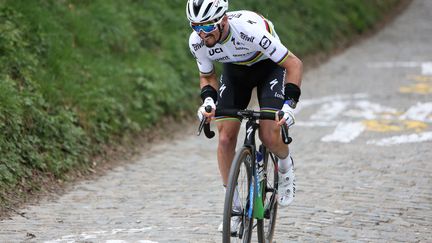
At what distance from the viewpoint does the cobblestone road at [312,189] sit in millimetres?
7203

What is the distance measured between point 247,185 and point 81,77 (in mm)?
6042

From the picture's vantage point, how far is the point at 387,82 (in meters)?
17.9

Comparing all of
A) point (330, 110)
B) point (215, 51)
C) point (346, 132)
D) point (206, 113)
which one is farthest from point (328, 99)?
point (206, 113)

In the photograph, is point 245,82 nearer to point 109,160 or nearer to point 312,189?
point 312,189

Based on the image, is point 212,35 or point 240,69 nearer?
point 212,35

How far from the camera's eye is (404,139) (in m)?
12.2

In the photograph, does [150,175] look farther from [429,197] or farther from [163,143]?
[429,197]

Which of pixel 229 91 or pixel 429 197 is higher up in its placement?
pixel 229 91

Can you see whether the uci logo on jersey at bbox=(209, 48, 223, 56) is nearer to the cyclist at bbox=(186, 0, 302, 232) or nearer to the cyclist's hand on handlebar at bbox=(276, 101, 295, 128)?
the cyclist at bbox=(186, 0, 302, 232)

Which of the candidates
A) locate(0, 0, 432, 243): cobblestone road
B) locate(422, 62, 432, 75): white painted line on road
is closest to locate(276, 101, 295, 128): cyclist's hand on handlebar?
locate(0, 0, 432, 243): cobblestone road

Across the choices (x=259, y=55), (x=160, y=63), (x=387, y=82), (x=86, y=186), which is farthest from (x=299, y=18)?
(x=259, y=55)

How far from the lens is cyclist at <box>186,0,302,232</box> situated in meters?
6.17

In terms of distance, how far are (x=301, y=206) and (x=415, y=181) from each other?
6.57 feet

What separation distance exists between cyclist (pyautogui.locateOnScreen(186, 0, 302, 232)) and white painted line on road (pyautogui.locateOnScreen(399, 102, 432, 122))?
25.0ft
